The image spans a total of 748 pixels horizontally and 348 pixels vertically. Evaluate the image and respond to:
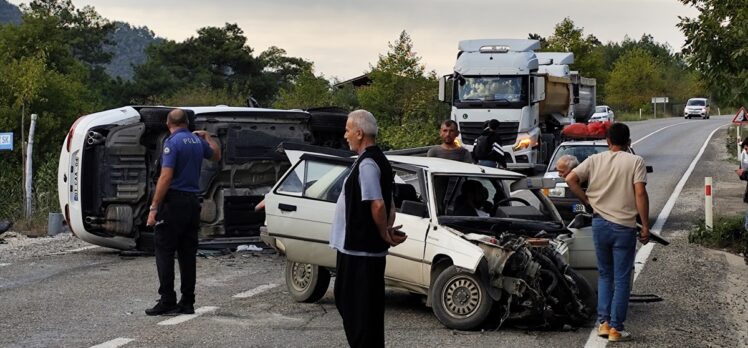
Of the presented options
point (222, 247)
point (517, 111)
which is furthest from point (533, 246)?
point (517, 111)

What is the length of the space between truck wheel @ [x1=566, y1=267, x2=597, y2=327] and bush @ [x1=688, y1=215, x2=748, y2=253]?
716cm

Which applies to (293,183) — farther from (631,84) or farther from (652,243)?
(631,84)

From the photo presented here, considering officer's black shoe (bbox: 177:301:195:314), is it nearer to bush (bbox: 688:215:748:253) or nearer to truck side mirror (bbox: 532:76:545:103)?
bush (bbox: 688:215:748:253)

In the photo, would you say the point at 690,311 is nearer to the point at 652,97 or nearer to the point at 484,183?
the point at 484,183

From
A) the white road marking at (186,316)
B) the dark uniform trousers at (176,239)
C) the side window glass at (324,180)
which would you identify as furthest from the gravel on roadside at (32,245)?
the side window glass at (324,180)

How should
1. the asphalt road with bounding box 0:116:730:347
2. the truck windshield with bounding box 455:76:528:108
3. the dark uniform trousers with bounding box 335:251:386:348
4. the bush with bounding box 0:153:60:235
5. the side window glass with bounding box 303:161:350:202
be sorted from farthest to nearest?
the truck windshield with bounding box 455:76:528:108
the bush with bounding box 0:153:60:235
the side window glass with bounding box 303:161:350:202
the asphalt road with bounding box 0:116:730:347
the dark uniform trousers with bounding box 335:251:386:348

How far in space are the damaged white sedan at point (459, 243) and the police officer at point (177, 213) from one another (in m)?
1.02

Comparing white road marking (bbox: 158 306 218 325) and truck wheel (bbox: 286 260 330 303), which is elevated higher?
truck wheel (bbox: 286 260 330 303)

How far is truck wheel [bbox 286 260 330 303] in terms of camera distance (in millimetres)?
10148

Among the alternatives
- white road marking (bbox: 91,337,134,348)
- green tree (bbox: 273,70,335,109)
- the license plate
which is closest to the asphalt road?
white road marking (bbox: 91,337,134,348)

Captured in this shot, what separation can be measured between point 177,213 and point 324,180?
151 centimetres

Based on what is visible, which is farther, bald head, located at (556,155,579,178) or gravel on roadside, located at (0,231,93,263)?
gravel on roadside, located at (0,231,93,263)

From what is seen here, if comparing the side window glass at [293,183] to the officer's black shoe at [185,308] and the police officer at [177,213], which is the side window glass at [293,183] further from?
the officer's black shoe at [185,308]

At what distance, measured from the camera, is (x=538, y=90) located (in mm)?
26953
